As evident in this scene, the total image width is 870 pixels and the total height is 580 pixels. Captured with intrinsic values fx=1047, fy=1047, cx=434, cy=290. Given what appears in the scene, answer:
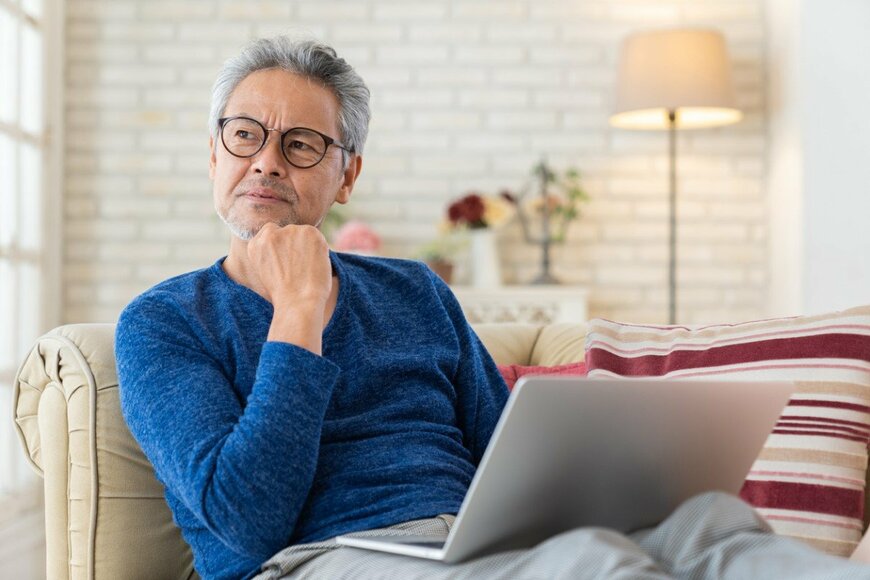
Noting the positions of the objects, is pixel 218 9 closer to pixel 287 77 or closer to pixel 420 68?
pixel 420 68

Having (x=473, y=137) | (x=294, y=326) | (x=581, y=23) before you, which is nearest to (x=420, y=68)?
(x=473, y=137)

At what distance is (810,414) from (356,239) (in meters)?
2.41

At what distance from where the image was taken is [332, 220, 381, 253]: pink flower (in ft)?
12.6

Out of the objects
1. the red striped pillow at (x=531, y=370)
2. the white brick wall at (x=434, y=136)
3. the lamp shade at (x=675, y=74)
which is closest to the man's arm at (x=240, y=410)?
the red striped pillow at (x=531, y=370)

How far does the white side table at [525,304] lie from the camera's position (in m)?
3.84

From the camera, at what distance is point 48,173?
3.93 m

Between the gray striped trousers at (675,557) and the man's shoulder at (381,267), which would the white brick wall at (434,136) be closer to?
the man's shoulder at (381,267)

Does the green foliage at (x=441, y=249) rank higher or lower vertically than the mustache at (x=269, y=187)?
lower

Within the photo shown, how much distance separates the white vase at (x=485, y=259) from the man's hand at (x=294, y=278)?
7.79 ft

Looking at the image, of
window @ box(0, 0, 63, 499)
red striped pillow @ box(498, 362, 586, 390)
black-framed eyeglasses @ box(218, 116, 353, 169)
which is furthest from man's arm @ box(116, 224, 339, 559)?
window @ box(0, 0, 63, 499)

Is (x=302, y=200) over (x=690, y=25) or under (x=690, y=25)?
under

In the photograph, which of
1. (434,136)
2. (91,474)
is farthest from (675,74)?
(91,474)

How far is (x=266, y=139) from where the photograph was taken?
162 centimetres

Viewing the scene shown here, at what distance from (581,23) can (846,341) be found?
272cm
